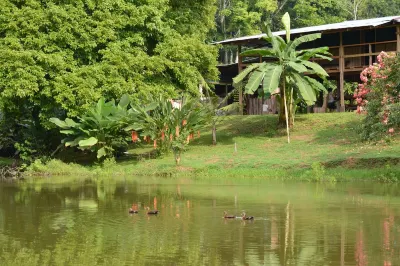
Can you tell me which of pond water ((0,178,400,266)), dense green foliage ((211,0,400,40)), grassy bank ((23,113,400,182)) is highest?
dense green foliage ((211,0,400,40))

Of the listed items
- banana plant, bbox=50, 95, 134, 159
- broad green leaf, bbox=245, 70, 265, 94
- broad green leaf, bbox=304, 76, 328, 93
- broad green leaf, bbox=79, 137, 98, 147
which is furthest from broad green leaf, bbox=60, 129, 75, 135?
broad green leaf, bbox=304, 76, 328, 93

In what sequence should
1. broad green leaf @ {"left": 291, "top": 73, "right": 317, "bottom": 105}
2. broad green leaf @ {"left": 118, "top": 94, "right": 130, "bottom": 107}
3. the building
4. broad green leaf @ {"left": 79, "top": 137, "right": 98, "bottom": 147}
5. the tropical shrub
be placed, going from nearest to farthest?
broad green leaf @ {"left": 79, "top": 137, "right": 98, "bottom": 147}, the tropical shrub, broad green leaf @ {"left": 291, "top": 73, "right": 317, "bottom": 105}, broad green leaf @ {"left": 118, "top": 94, "right": 130, "bottom": 107}, the building

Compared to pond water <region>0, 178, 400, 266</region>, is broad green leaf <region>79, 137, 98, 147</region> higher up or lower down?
higher up

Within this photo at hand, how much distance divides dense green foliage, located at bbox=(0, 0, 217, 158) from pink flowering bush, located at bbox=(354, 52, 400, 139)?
8.74m

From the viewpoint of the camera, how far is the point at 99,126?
28.8m

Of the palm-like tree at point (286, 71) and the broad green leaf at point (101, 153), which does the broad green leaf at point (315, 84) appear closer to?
the palm-like tree at point (286, 71)

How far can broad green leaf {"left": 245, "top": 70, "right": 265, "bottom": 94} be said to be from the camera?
28703 mm

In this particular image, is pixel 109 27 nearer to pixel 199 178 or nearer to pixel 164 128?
pixel 164 128

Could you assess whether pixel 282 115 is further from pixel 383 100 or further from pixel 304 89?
pixel 383 100

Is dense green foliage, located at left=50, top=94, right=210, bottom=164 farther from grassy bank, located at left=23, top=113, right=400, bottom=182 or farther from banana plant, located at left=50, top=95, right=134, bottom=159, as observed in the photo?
grassy bank, located at left=23, top=113, right=400, bottom=182

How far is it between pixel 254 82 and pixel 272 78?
2.37 ft

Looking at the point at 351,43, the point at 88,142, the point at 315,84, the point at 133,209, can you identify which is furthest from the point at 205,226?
the point at 351,43

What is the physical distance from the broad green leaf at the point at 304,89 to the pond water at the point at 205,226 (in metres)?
7.67

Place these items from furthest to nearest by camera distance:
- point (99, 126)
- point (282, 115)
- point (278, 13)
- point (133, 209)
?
1. point (278, 13)
2. point (282, 115)
3. point (99, 126)
4. point (133, 209)
